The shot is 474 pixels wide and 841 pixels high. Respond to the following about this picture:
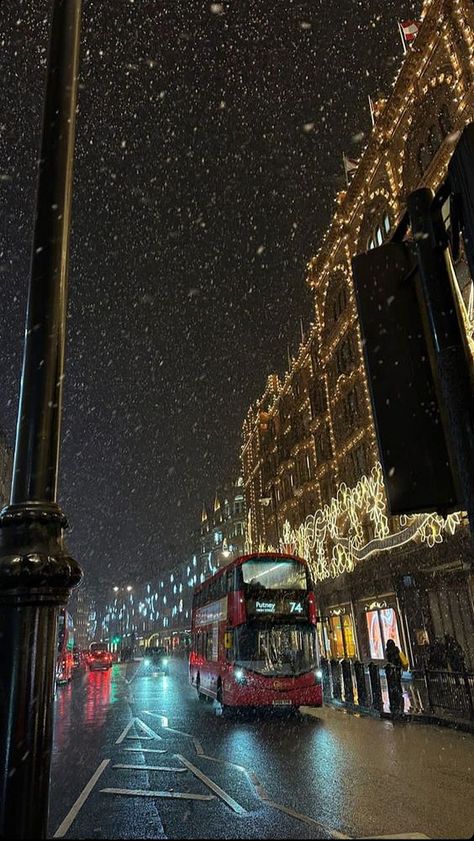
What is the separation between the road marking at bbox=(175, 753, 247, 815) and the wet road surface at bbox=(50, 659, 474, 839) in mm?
13

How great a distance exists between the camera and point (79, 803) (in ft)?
23.1

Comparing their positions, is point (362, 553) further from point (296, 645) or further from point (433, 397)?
point (433, 397)

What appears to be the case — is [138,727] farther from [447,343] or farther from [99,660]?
[99,660]

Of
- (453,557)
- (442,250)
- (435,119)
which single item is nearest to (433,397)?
(442,250)

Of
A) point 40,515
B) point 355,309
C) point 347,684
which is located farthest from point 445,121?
point 40,515

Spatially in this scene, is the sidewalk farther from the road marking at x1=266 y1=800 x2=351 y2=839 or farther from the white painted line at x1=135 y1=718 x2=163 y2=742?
the road marking at x1=266 y1=800 x2=351 y2=839

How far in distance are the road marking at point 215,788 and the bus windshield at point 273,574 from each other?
261 inches

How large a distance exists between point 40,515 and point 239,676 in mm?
14512

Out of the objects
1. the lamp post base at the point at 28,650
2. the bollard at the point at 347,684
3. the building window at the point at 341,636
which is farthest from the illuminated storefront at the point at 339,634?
the lamp post base at the point at 28,650

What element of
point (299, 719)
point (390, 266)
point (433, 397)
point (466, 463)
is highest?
point (390, 266)

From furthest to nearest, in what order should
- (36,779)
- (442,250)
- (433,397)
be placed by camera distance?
1. (433,397)
2. (442,250)
3. (36,779)

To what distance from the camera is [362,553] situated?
27.6 meters

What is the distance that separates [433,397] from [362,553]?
86.0 feet

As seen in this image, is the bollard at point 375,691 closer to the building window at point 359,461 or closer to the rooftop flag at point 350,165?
the building window at point 359,461
